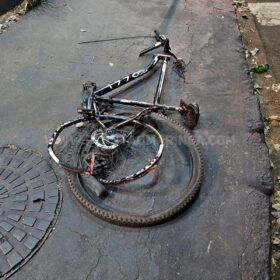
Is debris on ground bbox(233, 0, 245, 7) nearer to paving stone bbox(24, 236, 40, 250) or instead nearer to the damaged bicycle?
the damaged bicycle

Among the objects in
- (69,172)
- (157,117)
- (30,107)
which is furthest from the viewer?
(30,107)

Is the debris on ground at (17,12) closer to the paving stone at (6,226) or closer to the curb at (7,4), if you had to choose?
the curb at (7,4)

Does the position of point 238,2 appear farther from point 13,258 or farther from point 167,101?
point 13,258

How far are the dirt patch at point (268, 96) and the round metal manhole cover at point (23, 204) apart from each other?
6.99 ft

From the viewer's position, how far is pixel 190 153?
3531mm

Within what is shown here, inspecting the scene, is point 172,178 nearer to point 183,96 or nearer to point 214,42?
point 183,96

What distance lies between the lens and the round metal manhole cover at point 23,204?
9.61ft

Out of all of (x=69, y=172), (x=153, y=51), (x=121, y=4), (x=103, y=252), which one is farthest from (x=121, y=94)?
(x=121, y=4)

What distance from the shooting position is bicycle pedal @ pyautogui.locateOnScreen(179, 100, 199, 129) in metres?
3.78

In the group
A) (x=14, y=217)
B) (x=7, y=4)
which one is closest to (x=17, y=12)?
(x=7, y=4)

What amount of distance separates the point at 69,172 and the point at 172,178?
106 centimetres

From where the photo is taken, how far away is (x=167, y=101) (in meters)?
4.35

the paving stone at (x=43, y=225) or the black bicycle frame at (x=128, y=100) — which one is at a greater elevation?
the black bicycle frame at (x=128, y=100)

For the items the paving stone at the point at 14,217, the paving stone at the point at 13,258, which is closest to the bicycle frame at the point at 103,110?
the paving stone at the point at 14,217
